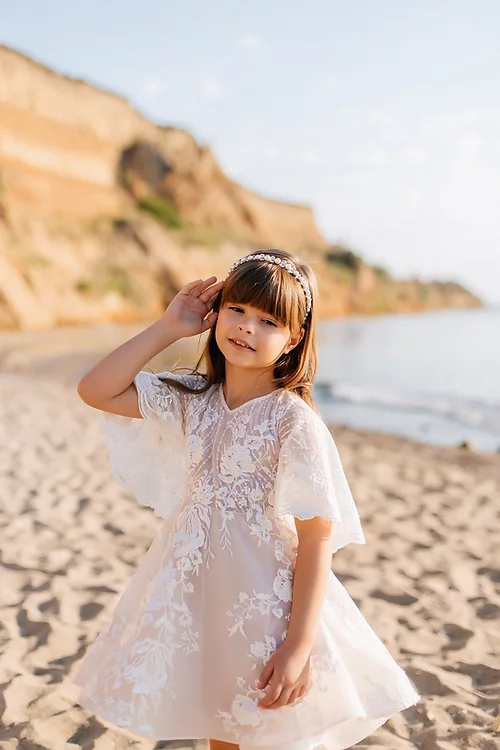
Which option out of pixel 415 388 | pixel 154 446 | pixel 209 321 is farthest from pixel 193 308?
pixel 415 388

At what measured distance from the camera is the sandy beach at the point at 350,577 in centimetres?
222

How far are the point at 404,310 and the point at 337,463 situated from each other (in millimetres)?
54727

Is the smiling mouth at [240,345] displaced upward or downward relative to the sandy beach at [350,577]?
upward

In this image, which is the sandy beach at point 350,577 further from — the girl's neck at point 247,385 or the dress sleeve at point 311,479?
the girl's neck at point 247,385

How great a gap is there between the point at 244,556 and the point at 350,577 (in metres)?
2.15

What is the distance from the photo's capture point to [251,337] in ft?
5.23

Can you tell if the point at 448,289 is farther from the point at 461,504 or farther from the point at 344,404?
the point at 461,504

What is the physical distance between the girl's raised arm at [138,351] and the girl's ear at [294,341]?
0.21m

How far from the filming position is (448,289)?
7112cm

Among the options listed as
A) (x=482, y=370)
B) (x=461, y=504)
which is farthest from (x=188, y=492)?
(x=482, y=370)

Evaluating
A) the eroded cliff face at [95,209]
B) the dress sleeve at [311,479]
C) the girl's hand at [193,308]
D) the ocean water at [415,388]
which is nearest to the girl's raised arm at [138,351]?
the girl's hand at [193,308]

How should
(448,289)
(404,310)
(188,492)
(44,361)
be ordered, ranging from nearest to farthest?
(188,492)
(44,361)
(404,310)
(448,289)

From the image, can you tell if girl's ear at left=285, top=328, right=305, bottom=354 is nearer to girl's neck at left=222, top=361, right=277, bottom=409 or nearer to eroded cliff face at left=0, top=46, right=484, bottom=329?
girl's neck at left=222, top=361, right=277, bottom=409

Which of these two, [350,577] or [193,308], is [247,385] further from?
[350,577]
